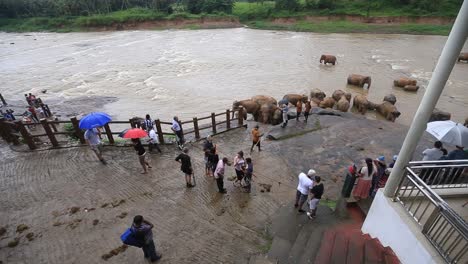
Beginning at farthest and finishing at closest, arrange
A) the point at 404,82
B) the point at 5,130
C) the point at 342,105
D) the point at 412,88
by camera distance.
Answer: the point at 404,82 → the point at 412,88 → the point at 342,105 → the point at 5,130

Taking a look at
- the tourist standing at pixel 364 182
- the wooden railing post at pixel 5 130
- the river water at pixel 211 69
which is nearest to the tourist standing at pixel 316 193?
the tourist standing at pixel 364 182

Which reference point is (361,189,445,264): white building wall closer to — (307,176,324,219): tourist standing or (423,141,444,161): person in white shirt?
(307,176,324,219): tourist standing

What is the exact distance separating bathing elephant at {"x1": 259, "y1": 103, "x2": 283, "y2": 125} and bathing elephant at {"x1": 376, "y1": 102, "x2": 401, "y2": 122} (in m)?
6.61

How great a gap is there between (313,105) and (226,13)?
187 feet

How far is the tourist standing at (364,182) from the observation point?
620 cm

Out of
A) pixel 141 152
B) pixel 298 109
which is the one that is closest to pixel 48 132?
pixel 141 152

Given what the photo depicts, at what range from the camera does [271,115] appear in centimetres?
1477

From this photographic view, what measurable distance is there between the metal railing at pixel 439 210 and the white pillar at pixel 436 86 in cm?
15

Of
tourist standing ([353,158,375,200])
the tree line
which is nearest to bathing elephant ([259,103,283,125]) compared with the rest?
tourist standing ([353,158,375,200])

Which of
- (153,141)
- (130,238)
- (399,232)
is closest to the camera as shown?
(399,232)

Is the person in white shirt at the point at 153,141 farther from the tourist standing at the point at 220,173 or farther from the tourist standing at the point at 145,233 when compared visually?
the tourist standing at the point at 145,233

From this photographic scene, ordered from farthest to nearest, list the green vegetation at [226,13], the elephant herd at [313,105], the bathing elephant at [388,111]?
1. the green vegetation at [226,13]
2. the bathing elephant at [388,111]
3. the elephant herd at [313,105]

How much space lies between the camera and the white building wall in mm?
3916

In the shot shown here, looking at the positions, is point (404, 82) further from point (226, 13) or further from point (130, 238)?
point (226, 13)
